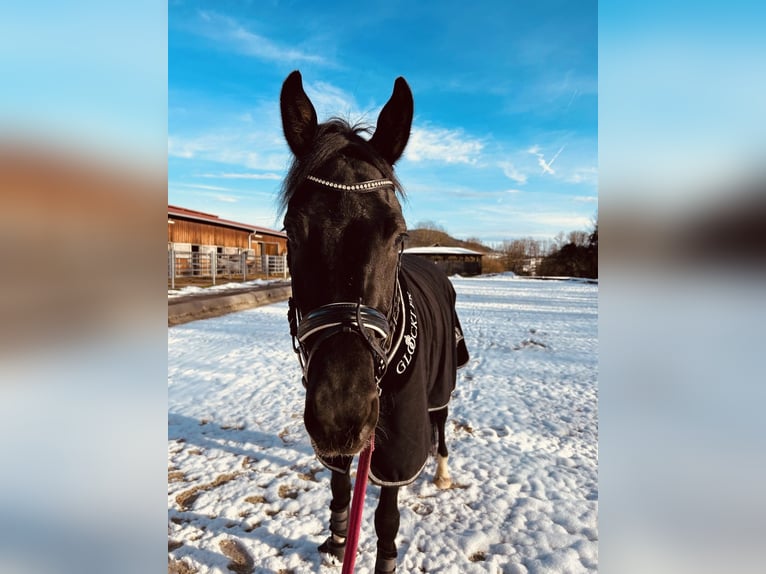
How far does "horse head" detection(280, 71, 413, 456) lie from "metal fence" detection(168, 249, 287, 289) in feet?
57.0

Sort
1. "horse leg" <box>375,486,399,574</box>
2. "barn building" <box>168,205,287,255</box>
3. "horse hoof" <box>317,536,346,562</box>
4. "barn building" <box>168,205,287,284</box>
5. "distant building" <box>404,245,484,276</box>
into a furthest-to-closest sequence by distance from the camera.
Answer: "distant building" <box>404,245,484,276</box> → "barn building" <box>168,205,287,255</box> → "barn building" <box>168,205,287,284</box> → "horse hoof" <box>317,536,346,562</box> → "horse leg" <box>375,486,399,574</box>

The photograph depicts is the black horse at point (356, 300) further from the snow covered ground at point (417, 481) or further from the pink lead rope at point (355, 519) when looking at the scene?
the snow covered ground at point (417, 481)

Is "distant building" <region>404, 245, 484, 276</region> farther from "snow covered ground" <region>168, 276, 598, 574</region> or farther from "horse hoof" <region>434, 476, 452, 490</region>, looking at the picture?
"horse hoof" <region>434, 476, 452, 490</region>

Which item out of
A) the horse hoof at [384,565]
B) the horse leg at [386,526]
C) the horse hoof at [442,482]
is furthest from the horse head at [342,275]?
the horse hoof at [442,482]

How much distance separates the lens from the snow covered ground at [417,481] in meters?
2.63

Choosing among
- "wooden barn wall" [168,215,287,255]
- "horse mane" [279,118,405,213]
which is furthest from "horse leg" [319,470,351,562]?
"wooden barn wall" [168,215,287,255]

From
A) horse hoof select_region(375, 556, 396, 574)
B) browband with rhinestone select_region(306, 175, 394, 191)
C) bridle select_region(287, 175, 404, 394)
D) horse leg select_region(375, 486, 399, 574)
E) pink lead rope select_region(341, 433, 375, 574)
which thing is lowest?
horse hoof select_region(375, 556, 396, 574)

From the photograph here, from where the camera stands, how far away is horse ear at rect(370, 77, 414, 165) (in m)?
1.95

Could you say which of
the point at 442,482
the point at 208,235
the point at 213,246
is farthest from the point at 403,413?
the point at 213,246

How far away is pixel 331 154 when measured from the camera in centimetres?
174

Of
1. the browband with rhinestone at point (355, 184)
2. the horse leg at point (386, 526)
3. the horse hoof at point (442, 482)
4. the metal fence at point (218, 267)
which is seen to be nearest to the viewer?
the browband with rhinestone at point (355, 184)

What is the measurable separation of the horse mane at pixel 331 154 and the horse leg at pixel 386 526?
181 centimetres

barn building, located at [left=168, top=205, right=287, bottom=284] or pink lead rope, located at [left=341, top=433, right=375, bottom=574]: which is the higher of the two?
barn building, located at [left=168, top=205, right=287, bottom=284]

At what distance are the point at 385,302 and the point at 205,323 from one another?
1124 centimetres
